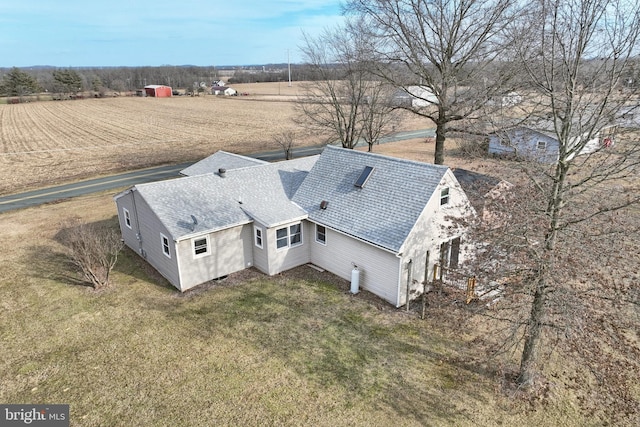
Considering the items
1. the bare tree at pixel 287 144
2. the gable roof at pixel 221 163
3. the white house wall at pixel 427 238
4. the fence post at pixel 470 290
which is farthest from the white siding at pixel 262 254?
the bare tree at pixel 287 144

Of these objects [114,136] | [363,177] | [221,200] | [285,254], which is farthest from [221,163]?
[114,136]

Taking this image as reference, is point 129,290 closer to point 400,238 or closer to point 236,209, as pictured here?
point 236,209

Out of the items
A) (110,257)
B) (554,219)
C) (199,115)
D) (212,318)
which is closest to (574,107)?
(554,219)

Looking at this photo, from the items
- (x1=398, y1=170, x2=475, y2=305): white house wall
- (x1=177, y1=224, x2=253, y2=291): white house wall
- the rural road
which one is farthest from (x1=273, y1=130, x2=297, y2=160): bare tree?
(x1=398, y1=170, x2=475, y2=305): white house wall

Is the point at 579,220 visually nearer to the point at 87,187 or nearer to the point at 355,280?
the point at 355,280

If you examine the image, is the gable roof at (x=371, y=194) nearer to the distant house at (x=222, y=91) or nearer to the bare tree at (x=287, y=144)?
the bare tree at (x=287, y=144)

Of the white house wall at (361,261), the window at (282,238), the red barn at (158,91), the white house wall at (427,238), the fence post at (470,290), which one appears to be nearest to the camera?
the fence post at (470,290)
